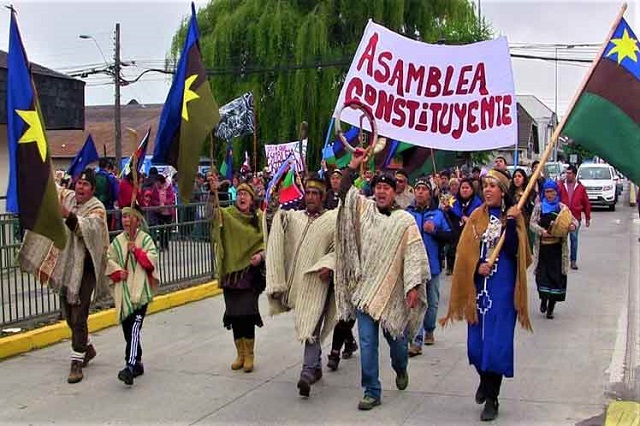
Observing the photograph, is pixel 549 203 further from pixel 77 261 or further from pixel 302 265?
pixel 77 261

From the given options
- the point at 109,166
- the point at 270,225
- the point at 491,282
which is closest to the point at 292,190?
the point at 270,225

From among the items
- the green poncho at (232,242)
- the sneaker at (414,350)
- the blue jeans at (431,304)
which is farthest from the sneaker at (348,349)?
the green poncho at (232,242)

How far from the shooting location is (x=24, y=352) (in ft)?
26.1

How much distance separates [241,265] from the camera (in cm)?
708

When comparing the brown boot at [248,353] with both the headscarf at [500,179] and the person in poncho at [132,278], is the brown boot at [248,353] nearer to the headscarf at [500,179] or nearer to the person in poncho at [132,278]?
the person in poncho at [132,278]

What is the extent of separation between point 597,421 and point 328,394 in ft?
6.51

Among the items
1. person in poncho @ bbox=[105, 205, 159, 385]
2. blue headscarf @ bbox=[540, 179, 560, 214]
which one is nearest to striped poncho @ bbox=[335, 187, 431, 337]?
person in poncho @ bbox=[105, 205, 159, 385]

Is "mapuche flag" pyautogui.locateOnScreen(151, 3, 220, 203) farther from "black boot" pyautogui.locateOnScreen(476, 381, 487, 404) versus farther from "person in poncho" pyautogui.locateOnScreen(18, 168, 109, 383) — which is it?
"black boot" pyautogui.locateOnScreen(476, 381, 487, 404)

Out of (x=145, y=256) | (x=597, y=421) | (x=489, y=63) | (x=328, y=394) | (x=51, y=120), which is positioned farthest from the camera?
(x=51, y=120)

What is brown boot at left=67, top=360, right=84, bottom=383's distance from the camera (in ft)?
22.5

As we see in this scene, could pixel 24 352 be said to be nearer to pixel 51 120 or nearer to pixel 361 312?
pixel 361 312

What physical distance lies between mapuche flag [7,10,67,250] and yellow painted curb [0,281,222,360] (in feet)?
7.07

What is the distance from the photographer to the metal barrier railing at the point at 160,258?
27.8 ft

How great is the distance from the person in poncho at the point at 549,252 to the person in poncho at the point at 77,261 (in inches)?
207
